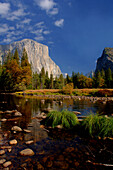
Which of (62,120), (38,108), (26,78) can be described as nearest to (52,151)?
(62,120)

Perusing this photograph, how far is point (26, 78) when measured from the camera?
58531 mm

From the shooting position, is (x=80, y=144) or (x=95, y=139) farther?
(x=95, y=139)

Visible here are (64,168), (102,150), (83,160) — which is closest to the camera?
(64,168)

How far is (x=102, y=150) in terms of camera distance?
5477 mm

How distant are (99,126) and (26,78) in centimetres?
5477

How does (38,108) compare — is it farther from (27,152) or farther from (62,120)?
(27,152)

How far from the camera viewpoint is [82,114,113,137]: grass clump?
22.6 feet

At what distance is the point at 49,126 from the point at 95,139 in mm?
3387

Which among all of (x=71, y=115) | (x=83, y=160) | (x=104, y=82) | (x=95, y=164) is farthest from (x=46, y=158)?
(x=104, y=82)

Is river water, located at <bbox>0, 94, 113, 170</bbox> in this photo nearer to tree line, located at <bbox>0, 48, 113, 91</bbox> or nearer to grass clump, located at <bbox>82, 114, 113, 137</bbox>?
grass clump, located at <bbox>82, 114, 113, 137</bbox>

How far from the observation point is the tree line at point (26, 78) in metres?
57.2

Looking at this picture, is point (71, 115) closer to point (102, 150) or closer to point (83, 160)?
point (102, 150)

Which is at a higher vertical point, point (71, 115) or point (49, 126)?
point (71, 115)

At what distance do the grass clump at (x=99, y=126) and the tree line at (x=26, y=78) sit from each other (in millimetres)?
52508
